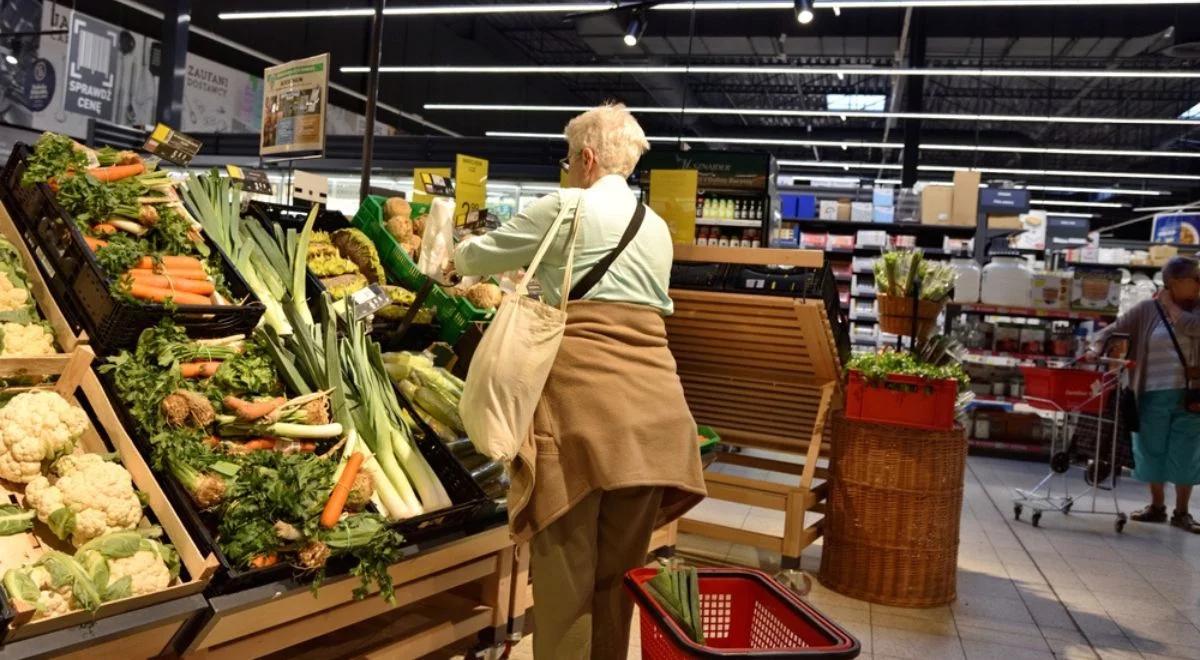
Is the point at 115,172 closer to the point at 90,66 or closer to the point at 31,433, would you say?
the point at 31,433

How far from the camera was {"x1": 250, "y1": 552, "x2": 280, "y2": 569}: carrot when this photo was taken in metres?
2.18

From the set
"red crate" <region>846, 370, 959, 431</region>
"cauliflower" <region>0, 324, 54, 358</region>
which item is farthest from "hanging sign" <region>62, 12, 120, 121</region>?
"red crate" <region>846, 370, 959, 431</region>

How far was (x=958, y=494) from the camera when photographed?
169 inches

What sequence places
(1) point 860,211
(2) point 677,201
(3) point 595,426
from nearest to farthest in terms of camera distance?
(3) point 595,426 → (2) point 677,201 → (1) point 860,211

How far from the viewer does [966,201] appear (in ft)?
36.4

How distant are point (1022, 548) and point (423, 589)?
13.7ft

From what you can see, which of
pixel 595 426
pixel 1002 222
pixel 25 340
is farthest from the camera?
pixel 1002 222

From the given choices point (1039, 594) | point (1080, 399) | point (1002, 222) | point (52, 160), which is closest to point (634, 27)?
point (1002, 222)

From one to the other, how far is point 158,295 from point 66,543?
0.72 meters

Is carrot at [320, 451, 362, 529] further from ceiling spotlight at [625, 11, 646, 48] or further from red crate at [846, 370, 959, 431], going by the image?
ceiling spotlight at [625, 11, 646, 48]

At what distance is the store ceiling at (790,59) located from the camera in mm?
14086

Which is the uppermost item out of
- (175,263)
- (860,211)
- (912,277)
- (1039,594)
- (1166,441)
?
(860,211)

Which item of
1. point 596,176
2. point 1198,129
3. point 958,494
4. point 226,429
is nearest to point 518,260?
point 596,176

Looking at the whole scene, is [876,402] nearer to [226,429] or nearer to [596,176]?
[596,176]
